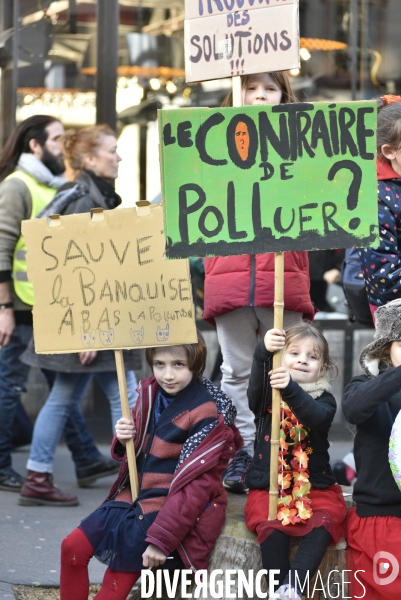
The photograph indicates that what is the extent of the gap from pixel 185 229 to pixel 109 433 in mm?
3675

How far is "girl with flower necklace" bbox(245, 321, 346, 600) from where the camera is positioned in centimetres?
371

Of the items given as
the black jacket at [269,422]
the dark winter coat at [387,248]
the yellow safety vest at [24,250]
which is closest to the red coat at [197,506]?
the black jacket at [269,422]

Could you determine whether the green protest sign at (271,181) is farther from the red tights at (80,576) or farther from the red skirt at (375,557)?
the red tights at (80,576)

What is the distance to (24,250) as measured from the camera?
563 centimetres

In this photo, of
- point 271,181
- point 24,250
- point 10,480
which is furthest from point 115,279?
point 10,480

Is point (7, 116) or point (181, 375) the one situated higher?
point (7, 116)

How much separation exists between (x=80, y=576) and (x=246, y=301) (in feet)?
4.24

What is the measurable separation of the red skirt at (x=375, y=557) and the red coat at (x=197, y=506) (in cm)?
50

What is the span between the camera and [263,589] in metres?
3.84

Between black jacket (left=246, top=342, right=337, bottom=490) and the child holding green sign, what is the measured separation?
0.51 metres

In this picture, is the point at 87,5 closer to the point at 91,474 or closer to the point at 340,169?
the point at 91,474

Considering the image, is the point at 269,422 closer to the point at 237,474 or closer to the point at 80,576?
the point at 237,474

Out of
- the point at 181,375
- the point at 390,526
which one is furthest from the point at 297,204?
the point at 390,526

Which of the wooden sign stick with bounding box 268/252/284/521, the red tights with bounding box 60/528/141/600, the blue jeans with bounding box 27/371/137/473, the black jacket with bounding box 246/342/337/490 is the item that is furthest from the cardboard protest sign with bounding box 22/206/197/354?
the blue jeans with bounding box 27/371/137/473
